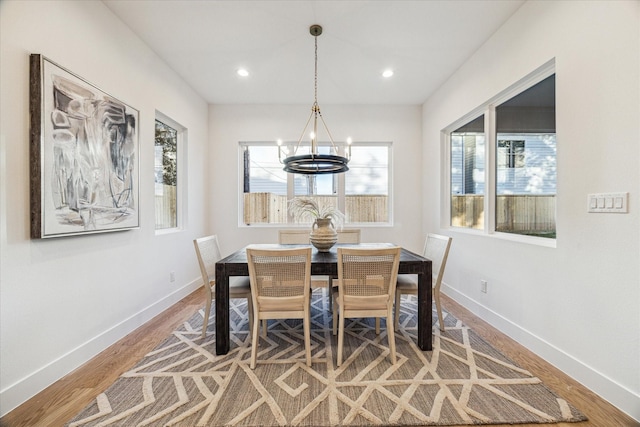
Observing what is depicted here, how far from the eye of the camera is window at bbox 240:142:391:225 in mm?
4500

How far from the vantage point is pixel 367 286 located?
1.98 m

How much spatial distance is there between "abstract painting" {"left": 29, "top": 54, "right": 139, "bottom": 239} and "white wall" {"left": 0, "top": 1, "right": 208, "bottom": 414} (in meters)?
0.06

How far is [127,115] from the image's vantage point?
8.05 feet

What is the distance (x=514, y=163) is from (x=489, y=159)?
287mm

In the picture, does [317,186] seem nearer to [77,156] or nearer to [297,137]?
[297,137]

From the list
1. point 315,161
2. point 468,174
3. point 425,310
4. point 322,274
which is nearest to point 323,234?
point 322,274

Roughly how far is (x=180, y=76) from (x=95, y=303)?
2.78m

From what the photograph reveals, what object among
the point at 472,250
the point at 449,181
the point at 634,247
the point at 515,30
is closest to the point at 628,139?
the point at 634,247

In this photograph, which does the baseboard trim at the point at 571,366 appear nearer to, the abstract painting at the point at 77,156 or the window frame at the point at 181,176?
the abstract painting at the point at 77,156

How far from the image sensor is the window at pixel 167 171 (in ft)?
10.5

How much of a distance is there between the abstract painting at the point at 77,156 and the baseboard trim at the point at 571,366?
3.50 meters

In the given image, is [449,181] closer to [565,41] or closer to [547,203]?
[547,203]

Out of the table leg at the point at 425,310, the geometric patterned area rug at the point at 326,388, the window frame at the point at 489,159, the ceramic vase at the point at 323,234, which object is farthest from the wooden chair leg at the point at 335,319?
the window frame at the point at 489,159

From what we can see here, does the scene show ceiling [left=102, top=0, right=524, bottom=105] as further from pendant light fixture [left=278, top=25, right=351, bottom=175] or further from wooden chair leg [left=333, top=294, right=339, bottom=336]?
wooden chair leg [left=333, top=294, right=339, bottom=336]
